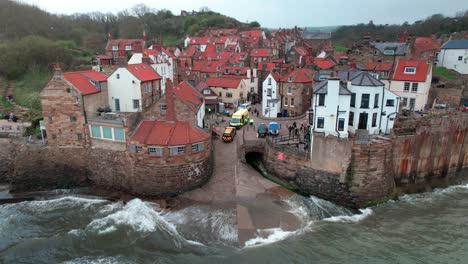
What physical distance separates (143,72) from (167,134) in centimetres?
1113

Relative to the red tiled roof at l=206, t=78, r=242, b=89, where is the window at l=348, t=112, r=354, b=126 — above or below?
below

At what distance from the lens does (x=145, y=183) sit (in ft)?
81.6

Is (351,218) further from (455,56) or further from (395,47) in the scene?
(455,56)

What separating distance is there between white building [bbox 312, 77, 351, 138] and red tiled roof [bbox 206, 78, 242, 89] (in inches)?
892

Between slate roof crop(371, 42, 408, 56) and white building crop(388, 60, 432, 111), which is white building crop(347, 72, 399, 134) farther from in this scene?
slate roof crop(371, 42, 408, 56)

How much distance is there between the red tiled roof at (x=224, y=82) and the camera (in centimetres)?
4681

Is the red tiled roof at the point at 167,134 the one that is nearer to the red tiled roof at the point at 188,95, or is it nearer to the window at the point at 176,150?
the window at the point at 176,150

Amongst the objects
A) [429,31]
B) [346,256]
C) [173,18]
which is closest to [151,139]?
[346,256]

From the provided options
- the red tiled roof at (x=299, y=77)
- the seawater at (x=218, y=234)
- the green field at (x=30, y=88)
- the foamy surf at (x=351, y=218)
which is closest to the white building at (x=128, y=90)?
the seawater at (x=218, y=234)

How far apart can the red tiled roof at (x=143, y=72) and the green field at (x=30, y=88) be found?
15869 millimetres

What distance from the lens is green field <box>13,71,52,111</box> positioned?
130ft

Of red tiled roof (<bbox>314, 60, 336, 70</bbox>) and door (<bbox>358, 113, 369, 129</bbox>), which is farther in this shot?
red tiled roof (<bbox>314, 60, 336, 70</bbox>)

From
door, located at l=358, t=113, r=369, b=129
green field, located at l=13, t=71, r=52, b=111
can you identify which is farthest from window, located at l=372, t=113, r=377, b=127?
green field, located at l=13, t=71, r=52, b=111

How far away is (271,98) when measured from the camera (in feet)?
135
